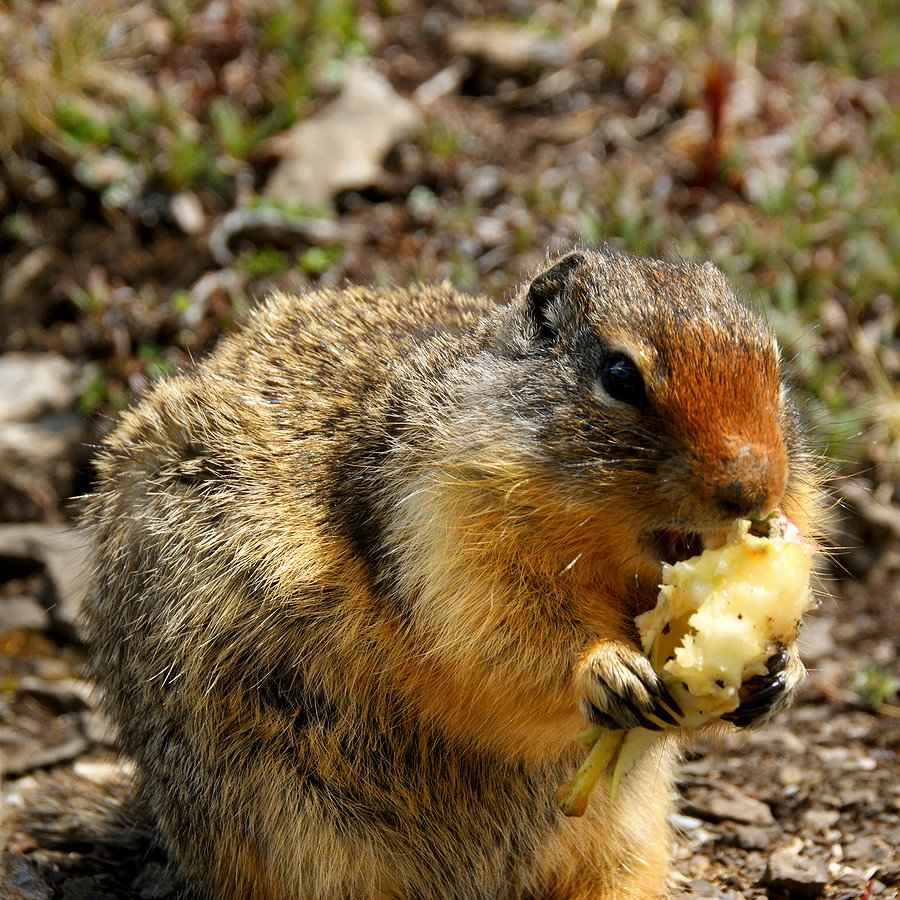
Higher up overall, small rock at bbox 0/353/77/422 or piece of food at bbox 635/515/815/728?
piece of food at bbox 635/515/815/728

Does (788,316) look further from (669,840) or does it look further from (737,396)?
(737,396)

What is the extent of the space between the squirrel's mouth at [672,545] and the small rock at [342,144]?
5.06 m

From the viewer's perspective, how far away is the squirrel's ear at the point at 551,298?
419 cm

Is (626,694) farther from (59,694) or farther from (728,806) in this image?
(59,694)

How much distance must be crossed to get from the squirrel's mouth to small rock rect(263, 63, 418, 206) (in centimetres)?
506

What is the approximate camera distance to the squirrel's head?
11.4 ft

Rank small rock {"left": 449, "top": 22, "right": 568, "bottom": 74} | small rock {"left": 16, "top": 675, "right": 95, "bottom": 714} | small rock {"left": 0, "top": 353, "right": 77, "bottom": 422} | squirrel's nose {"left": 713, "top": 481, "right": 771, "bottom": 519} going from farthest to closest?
small rock {"left": 449, "top": 22, "right": 568, "bottom": 74}
small rock {"left": 0, "top": 353, "right": 77, "bottom": 422}
small rock {"left": 16, "top": 675, "right": 95, "bottom": 714}
squirrel's nose {"left": 713, "top": 481, "right": 771, "bottom": 519}

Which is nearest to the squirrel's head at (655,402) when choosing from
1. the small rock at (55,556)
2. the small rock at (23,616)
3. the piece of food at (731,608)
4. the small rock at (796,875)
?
the piece of food at (731,608)

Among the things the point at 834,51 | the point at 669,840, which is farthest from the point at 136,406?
the point at 834,51

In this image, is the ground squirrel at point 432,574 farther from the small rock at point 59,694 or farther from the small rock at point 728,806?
the small rock at point 59,694

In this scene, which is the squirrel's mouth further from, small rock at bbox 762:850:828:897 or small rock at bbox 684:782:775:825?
small rock at bbox 684:782:775:825

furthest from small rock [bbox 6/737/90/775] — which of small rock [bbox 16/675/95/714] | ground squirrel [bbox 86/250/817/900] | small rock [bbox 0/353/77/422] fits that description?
small rock [bbox 0/353/77/422]

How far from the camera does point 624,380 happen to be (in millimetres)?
3770

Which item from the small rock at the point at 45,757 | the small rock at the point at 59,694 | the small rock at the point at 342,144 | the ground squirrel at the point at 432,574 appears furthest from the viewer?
the small rock at the point at 342,144
